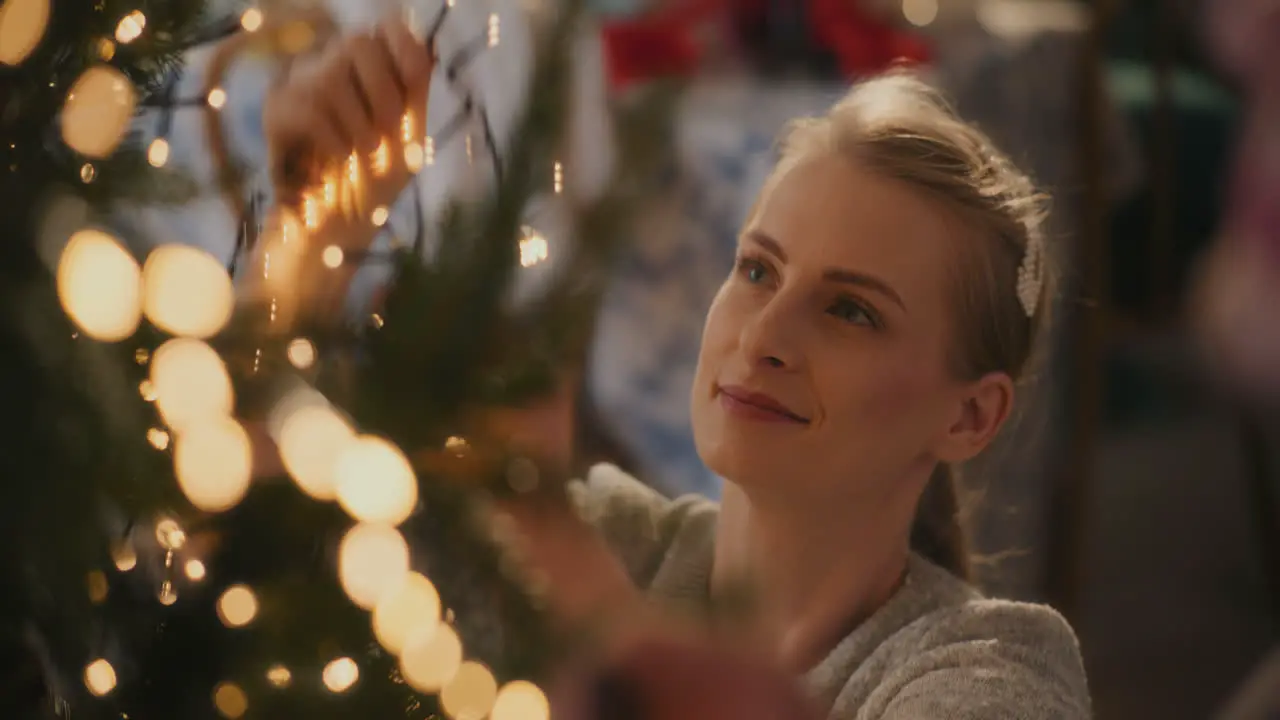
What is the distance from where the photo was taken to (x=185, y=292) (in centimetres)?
44

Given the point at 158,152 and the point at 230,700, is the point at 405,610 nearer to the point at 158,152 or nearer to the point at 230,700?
the point at 230,700

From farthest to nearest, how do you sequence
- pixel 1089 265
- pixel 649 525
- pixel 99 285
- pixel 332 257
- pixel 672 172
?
pixel 672 172 → pixel 1089 265 → pixel 649 525 → pixel 332 257 → pixel 99 285

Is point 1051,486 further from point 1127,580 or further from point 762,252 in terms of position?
point 1127,580

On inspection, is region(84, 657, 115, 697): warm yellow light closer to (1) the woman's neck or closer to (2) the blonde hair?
(1) the woman's neck

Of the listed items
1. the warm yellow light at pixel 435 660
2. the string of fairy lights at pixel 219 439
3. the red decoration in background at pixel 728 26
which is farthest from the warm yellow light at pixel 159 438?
the red decoration in background at pixel 728 26

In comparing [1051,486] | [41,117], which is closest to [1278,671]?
[1051,486]

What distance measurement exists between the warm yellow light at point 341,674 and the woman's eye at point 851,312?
244mm

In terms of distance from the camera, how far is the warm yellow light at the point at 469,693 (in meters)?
0.48

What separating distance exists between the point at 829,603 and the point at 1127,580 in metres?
1.78

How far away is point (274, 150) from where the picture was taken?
1.82 ft

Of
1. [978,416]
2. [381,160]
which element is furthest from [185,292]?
[978,416]

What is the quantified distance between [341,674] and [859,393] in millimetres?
242

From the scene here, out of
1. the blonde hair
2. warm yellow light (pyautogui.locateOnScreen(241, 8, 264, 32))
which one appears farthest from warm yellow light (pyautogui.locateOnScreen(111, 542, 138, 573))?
the blonde hair

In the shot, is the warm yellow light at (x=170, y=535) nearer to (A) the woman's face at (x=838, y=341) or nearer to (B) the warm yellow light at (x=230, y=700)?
(B) the warm yellow light at (x=230, y=700)
